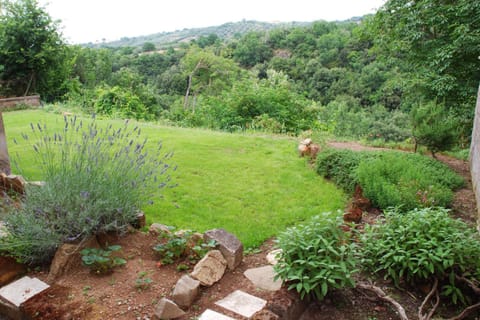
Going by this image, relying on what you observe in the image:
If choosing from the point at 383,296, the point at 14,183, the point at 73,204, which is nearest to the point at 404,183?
the point at 383,296

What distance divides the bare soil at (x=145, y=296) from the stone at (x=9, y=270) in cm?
10

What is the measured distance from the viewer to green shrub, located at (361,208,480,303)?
8.06 feet

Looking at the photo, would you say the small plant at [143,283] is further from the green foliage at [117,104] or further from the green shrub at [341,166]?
the green foliage at [117,104]

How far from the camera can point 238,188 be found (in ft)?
16.2

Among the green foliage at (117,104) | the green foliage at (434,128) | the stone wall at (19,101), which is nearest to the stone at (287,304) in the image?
the green foliage at (434,128)

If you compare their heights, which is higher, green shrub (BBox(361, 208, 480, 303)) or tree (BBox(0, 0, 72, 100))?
tree (BBox(0, 0, 72, 100))

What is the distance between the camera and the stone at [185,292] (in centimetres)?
220

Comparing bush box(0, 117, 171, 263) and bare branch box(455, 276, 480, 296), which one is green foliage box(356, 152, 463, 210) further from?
bush box(0, 117, 171, 263)

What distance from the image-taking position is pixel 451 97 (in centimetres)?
727

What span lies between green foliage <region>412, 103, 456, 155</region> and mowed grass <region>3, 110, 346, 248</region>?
2.09 m

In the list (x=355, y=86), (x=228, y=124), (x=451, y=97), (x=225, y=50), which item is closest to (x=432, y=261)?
(x=451, y=97)

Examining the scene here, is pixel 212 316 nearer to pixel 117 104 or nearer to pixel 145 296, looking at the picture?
pixel 145 296

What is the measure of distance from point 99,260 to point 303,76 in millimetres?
21737

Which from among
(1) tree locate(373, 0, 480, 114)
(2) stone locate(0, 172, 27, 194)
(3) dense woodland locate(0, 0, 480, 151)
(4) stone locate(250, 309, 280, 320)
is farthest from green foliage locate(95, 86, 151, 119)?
(4) stone locate(250, 309, 280, 320)
